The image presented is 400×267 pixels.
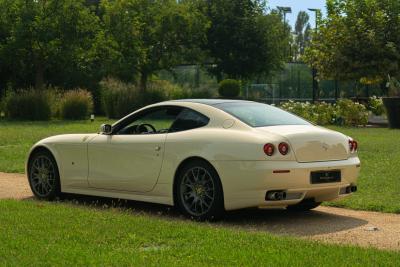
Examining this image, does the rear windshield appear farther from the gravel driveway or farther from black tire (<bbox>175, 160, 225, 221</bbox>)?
the gravel driveway

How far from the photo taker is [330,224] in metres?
8.46

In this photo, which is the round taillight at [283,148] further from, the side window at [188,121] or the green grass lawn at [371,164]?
the green grass lawn at [371,164]

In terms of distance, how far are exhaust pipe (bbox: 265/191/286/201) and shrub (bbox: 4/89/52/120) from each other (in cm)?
2867

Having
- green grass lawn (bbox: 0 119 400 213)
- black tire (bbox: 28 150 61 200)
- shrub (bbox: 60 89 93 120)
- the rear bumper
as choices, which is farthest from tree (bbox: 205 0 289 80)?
the rear bumper

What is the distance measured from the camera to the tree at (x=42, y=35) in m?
39.7

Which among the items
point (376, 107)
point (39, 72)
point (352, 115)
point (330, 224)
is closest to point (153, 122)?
point (330, 224)

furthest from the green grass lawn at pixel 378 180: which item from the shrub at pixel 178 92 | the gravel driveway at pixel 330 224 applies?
the shrub at pixel 178 92

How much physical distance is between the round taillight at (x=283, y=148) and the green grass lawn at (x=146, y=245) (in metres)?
1.02

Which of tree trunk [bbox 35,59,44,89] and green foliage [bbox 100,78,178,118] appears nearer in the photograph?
green foliage [bbox 100,78,178,118]

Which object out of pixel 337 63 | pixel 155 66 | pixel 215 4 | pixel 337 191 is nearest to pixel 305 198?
pixel 337 191

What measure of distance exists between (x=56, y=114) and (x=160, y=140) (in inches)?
1143

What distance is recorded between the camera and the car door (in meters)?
9.06

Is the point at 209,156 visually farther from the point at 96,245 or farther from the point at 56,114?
the point at 56,114

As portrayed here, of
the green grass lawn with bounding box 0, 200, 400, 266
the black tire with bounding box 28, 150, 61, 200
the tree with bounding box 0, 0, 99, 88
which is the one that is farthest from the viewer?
the tree with bounding box 0, 0, 99, 88
